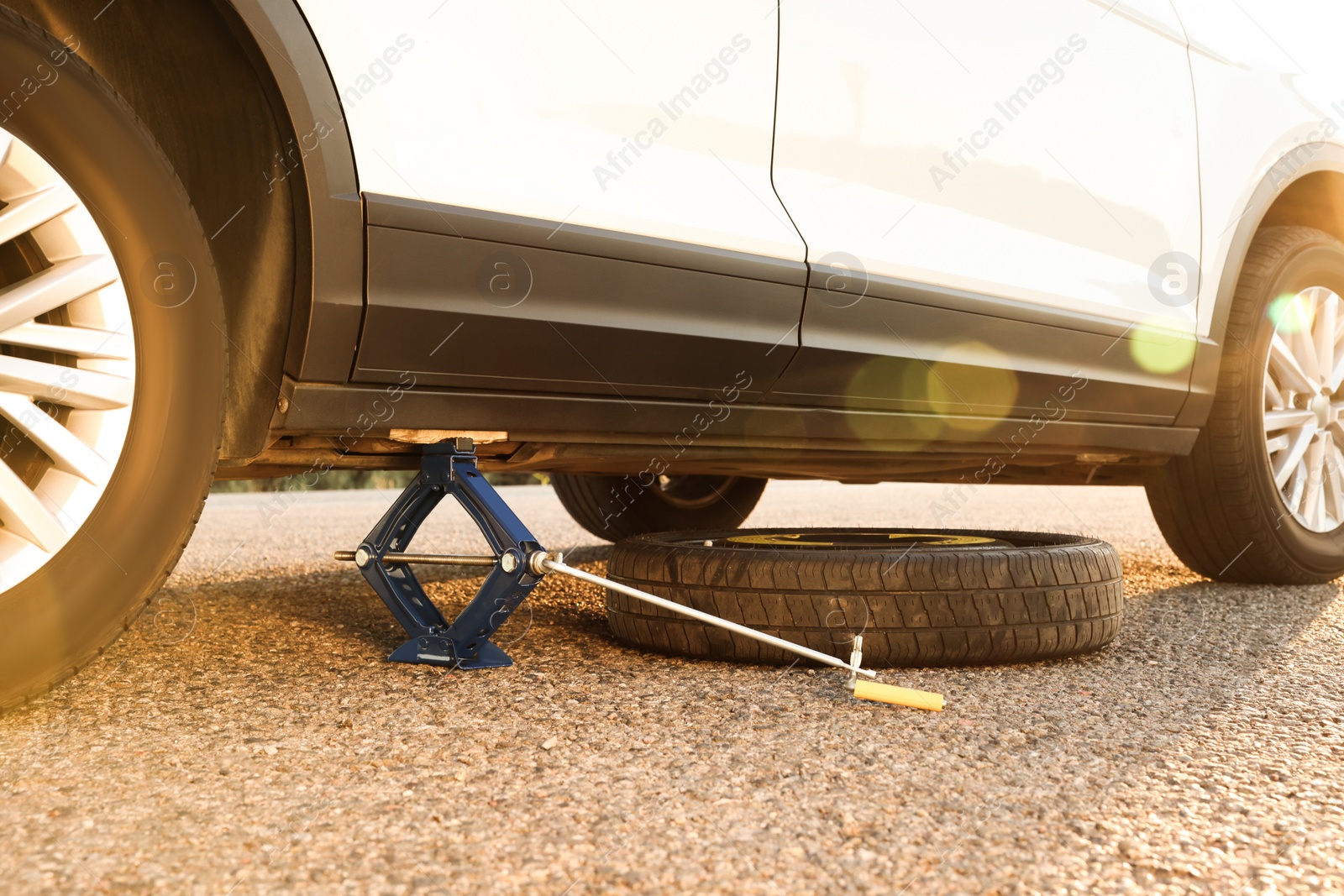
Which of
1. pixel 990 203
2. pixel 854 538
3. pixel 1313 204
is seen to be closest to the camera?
pixel 990 203

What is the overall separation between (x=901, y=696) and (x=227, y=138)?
4.31 feet

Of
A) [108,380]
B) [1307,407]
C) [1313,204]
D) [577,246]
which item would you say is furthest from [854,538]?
[1313,204]

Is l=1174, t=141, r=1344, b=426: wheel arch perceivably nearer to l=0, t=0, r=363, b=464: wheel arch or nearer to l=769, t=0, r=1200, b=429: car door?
l=769, t=0, r=1200, b=429: car door

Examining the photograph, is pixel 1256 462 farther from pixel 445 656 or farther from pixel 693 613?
pixel 445 656

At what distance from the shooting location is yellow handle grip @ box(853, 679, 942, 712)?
1592 mm

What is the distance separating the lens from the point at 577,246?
5.47 ft

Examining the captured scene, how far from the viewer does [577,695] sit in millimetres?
1679

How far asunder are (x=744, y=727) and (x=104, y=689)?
1.01 meters

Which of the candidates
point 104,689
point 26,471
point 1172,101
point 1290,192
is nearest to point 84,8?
point 26,471

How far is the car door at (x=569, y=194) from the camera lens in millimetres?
1539

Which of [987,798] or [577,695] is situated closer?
[987,798]

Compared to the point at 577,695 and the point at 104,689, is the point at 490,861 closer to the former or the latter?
the point at 577,695

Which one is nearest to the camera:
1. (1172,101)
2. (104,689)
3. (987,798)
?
(987,798)

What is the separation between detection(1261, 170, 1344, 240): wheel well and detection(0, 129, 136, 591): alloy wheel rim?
10.1ft
